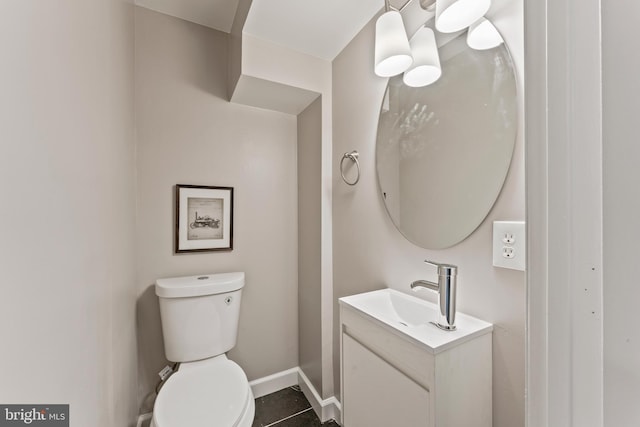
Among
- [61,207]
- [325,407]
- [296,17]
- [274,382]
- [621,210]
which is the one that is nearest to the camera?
[621,210]

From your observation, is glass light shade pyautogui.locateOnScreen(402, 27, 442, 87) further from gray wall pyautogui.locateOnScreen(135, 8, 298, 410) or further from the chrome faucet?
gray wall pyautogui.locateOnScreen(135, 8, 298, 410)

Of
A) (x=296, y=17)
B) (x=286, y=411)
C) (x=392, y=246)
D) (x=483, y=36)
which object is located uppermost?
(x=296, y=17)

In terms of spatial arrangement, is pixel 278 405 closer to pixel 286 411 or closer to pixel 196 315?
pixel 286 411

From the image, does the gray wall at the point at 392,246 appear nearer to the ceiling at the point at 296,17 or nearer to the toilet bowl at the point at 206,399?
the ceiling at the point at 296,17

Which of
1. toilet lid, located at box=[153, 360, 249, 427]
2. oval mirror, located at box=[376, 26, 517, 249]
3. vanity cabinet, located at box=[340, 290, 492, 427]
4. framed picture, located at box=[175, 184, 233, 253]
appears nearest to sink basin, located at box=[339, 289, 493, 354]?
vanity cabinet, located at box=[340, 290, 492, 427]

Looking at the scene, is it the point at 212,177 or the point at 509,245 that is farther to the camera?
the point at 212,177

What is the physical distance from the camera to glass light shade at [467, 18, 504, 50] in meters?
0.80

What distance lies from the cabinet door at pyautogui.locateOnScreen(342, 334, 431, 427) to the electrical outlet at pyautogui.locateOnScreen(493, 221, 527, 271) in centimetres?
42

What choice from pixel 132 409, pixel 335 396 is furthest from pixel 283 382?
pixel 132 409

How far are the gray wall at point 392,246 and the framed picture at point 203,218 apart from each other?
2.25ft

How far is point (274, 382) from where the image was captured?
1787mm

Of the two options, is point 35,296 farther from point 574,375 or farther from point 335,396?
point 335,396

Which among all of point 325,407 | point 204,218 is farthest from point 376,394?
point 204,218

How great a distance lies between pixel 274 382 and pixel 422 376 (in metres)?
1.39
